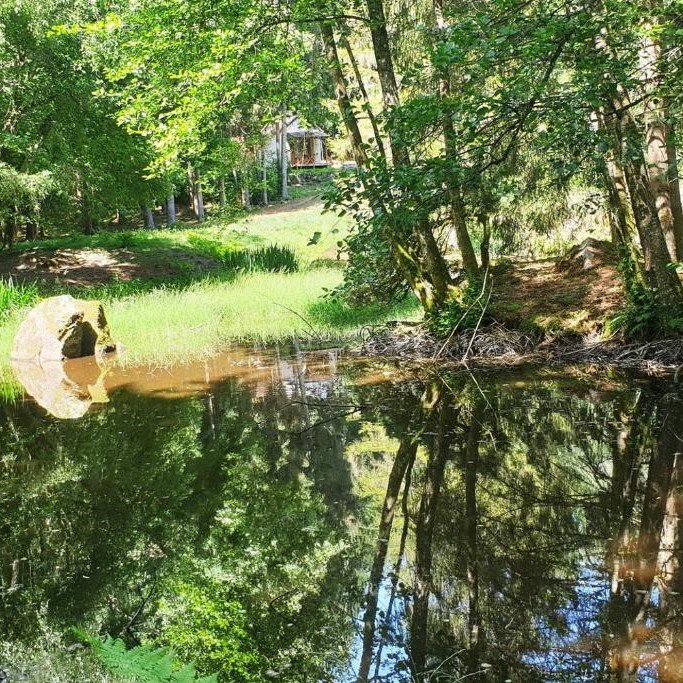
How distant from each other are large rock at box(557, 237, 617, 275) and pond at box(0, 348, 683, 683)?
2.86m

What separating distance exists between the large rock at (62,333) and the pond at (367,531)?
3.53m

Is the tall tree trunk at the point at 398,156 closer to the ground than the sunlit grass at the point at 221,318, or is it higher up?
higher up

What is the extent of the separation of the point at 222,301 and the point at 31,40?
7.83 meters

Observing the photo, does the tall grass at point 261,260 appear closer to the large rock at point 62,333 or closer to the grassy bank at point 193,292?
the grassy bank at point 193,292

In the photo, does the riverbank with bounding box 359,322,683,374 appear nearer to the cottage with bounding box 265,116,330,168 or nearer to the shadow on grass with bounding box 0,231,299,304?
the shadow on grass with bounding box 0,231,299,304

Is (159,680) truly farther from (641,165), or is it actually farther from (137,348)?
(137,348)

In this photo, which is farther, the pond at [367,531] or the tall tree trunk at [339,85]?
the tall tree trunk at [339,85]

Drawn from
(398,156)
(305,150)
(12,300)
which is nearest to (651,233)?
(398,156)

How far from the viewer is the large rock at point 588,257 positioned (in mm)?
10086

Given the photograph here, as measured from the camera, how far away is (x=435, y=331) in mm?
9648

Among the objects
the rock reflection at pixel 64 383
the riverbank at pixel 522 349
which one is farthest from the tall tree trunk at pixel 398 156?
the rock reflection at pixel 64 383

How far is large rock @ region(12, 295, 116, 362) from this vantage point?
11.0 meters

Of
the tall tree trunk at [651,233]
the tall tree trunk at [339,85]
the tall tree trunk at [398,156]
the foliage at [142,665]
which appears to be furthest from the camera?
the tall tree trunk at [339,85]

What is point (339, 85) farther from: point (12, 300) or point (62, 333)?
point (12, 300)
